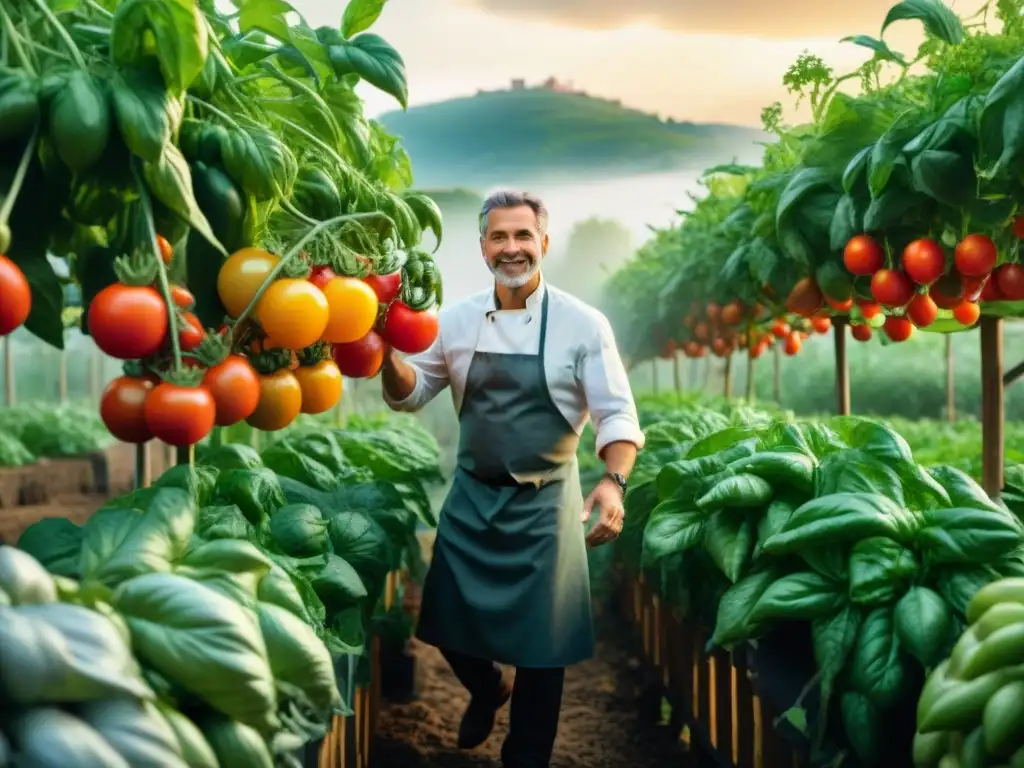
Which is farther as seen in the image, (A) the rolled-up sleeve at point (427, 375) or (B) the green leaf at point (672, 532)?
(A) the rolled-up sleeve at point (427, 375)

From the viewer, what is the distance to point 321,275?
1.60 meters

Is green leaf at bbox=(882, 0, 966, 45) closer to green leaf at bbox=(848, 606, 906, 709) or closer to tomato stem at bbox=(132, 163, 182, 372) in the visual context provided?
green leaf at bbox=(848, 606, 906, 709)

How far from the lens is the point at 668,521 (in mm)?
2184

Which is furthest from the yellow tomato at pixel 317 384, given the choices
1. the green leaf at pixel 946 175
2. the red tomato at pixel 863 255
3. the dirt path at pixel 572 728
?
the dirt path at pixel 572 728

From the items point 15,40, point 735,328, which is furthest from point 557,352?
point 735,328

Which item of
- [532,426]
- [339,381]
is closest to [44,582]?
[339,381]

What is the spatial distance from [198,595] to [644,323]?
789 cm

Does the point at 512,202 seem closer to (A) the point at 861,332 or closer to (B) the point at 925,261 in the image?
(B) the point at 925,261

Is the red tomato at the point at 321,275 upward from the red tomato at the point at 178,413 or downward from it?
upward

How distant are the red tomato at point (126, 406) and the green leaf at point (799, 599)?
1051 mm

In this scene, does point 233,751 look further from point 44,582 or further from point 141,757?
point 44,582

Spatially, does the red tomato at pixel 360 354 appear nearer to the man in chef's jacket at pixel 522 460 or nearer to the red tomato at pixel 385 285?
the red tomato at pixel 385 285

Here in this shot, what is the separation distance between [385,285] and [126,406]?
1.78 feet

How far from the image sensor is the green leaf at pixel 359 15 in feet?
6.06
